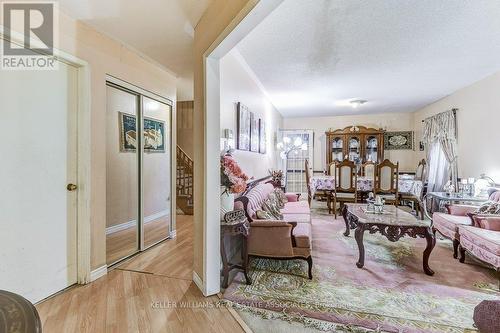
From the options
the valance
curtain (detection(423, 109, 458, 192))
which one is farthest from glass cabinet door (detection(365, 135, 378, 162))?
curtain (detection(423, 109, 458, 192))

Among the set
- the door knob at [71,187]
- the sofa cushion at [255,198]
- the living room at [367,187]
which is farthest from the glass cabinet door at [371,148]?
the door knob at [71,187]

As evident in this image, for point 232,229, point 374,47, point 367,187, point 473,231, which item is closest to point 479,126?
point 367,187

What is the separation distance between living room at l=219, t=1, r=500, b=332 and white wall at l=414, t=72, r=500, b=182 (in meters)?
0.02

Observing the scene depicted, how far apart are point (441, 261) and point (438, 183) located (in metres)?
3.02

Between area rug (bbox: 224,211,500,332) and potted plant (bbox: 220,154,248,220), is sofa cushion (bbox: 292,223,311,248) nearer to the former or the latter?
area rug (bbox: 224,211,500,332)

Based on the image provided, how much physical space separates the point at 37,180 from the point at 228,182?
162cm

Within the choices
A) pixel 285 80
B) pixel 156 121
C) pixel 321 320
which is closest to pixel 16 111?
pixel 156 121

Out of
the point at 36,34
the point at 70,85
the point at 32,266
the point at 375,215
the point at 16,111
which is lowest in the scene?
the point at 32,266

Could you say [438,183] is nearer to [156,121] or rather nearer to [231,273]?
[231,273]

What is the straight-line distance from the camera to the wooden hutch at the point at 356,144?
7086 mm

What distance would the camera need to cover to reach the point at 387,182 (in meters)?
4.87

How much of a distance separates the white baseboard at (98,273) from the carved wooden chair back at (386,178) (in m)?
4.72

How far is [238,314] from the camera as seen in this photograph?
77.3 inches

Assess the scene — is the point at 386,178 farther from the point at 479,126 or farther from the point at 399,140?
the point at 399,140
